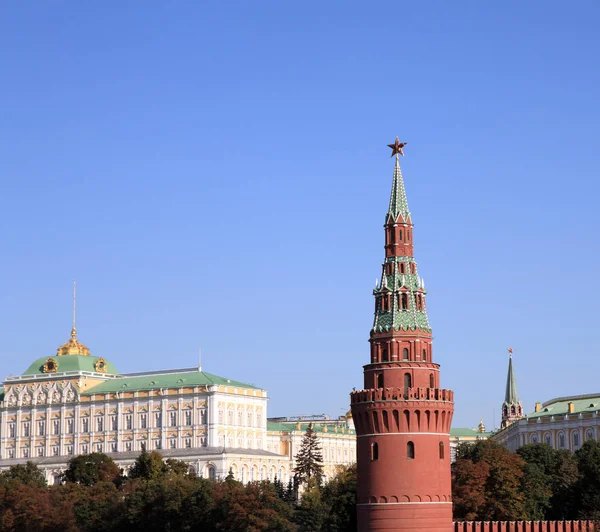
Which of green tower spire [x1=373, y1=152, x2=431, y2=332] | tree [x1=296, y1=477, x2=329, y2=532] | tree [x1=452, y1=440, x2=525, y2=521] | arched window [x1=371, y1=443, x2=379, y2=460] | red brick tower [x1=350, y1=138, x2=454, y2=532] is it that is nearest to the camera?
red brick tower [x1=350, y1=138, x2=454, y2=532]

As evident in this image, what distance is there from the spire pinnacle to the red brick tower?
3.37 meters

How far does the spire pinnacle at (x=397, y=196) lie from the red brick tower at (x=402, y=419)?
3.37 meters

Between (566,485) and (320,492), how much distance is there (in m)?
31.5

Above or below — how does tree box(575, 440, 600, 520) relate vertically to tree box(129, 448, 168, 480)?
below

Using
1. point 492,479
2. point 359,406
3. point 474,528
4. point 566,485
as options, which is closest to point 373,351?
point 359,406

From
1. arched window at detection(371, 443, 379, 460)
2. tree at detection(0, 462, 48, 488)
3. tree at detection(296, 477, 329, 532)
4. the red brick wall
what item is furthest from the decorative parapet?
tree at detection(0, 462, 48, 488)

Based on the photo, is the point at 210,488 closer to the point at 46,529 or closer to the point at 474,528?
the point at 46,529

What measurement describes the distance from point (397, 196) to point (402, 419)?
58.0ft

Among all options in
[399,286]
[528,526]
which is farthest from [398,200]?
[528,526]

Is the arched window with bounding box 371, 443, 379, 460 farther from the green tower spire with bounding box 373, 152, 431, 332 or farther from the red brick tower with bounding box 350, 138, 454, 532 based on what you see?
the green tower spire with bounding box 373, 152, 431, 332

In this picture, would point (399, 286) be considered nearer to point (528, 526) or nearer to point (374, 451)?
point (374, 451)

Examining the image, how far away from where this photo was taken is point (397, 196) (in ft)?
345

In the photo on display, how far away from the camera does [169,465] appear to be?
196 m

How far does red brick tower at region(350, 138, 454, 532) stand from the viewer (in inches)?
3873
